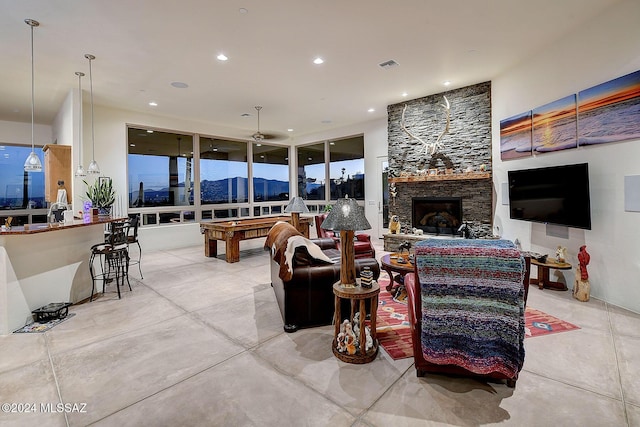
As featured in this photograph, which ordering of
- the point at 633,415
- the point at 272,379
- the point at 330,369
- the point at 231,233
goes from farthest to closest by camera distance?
the point at 231,233, the point at 330,369, the point at 272,379, the point at 633,415

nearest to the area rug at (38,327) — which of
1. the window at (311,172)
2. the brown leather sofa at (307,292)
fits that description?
the brown leather sofa at (307,292)

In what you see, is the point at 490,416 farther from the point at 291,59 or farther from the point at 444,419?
the point at 291,59

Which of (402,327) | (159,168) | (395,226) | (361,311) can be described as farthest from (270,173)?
(361,311)

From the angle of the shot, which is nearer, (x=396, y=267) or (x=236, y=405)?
(x=236, y=405)

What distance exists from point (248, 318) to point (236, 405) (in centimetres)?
140

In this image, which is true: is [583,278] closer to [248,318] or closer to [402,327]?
[402,327]

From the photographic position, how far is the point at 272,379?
221 centimetres

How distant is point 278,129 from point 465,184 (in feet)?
18.7

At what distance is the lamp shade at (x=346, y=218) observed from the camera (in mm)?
2432

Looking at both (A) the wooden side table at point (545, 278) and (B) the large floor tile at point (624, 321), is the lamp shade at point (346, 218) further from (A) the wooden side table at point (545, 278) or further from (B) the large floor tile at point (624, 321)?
(A) the wooden side table at point (545, 278)

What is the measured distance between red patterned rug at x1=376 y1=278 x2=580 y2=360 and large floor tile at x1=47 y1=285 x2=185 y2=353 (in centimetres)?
233

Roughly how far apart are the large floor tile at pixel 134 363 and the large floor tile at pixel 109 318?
174 mm

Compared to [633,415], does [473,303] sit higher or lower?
higher

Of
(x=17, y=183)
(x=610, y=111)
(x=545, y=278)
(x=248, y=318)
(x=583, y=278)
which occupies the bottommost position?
(x=248, y=318)
